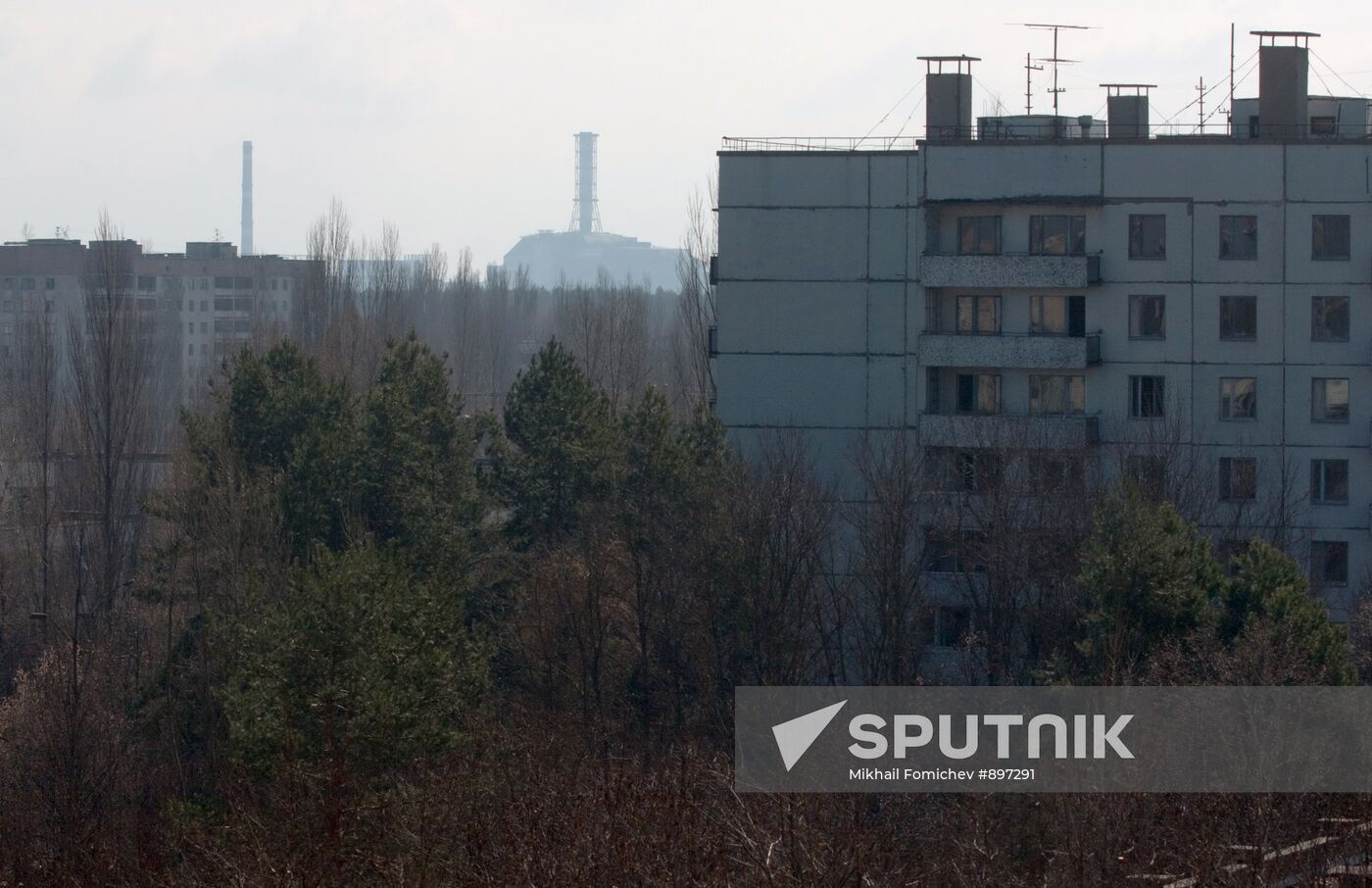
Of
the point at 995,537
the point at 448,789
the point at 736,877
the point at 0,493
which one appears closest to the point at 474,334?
the point at 0,493

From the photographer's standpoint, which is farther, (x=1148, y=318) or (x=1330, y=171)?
(x=1148, y=318)

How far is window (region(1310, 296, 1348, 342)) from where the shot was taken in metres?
29.2

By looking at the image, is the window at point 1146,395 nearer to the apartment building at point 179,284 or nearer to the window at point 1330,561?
the window at point 1330,561

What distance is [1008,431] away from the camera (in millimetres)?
28859

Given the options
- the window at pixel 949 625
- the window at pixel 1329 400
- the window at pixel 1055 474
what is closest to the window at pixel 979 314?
the window at pixel 1055 474

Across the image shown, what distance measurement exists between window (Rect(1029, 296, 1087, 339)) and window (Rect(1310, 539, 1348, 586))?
5894 millimetres

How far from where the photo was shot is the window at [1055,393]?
29.9 meters

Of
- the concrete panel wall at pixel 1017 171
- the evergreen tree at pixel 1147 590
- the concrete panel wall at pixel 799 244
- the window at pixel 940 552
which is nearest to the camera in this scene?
the evergreen tree at pixel 1147 590

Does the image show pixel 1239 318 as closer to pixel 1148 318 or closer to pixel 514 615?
pixel 1148 318

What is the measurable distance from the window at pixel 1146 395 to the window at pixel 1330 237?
12.0 feet

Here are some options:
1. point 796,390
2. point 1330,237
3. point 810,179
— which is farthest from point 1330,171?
point 796,390

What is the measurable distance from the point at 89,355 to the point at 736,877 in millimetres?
30853

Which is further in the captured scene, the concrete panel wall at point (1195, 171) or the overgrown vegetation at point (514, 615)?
the concrete panel wall at point (1195, 171)

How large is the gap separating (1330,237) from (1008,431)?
277 inches
